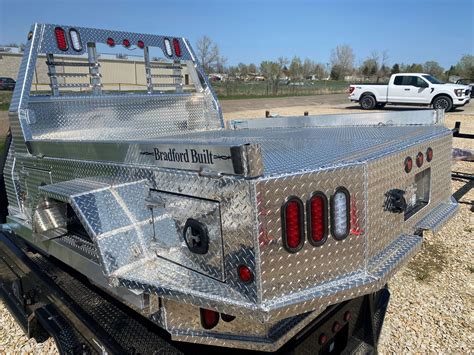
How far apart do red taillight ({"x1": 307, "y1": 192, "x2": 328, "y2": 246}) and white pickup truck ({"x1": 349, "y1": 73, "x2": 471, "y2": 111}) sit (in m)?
18.1

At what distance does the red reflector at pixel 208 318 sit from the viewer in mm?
1823

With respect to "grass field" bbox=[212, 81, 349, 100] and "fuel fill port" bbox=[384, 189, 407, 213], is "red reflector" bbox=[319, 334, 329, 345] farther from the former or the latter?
"grass field" bbox=[212, 81, 349, 100]

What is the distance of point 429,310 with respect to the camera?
3.20 meters

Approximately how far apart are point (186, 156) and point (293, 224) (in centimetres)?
53

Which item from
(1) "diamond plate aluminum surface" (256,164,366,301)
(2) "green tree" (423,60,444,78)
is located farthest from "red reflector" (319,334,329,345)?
(2) "green tree" (423,60,444,78)

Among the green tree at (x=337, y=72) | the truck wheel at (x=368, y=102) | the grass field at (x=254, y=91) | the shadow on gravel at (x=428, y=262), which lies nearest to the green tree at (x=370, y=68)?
the green tree at (x=337, y=72)

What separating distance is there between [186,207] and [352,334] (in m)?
1.32

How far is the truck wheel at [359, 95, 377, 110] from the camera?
19875mm

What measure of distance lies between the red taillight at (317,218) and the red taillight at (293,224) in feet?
0.16

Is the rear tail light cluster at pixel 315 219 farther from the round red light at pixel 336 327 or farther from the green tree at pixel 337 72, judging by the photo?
the green tree at pixel 337 72

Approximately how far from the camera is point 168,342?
6.39ft

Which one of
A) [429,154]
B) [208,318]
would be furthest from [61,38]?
[429,154]

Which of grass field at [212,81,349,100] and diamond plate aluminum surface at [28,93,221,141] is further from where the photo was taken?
grass field at [212,81,349,100]

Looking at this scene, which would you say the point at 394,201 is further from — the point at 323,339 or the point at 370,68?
the point at 370,68
